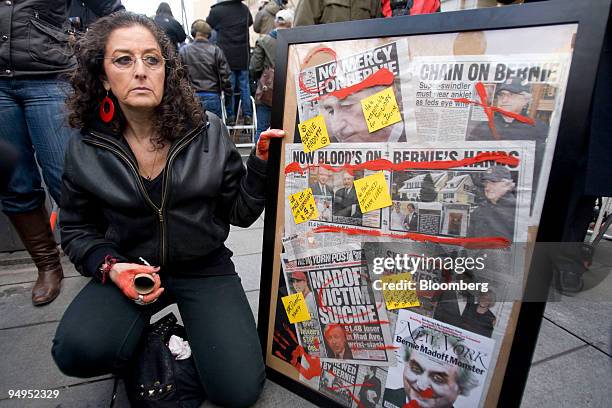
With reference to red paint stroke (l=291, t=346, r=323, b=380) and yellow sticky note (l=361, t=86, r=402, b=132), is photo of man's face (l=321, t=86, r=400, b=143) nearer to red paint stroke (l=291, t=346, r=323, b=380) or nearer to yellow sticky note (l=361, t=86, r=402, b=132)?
yellow sticky note (l=361, t=86, r=402, b=132)

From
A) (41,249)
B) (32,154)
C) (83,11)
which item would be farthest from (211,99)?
(41,249)

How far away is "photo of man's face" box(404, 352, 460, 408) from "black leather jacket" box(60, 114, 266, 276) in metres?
0.79

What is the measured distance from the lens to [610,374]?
1544 millimetres

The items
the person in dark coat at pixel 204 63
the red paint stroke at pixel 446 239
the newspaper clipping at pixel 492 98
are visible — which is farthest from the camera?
the person in dark coat at pixel 204 63

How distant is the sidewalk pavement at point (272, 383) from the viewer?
1474 millimetres

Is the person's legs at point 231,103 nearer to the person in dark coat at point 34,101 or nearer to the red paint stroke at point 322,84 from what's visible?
the person in dark coat at point 34,101

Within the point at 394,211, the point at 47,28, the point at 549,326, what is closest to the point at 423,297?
the point at 394,211

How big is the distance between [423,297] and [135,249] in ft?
3.67

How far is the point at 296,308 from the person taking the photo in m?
1.40

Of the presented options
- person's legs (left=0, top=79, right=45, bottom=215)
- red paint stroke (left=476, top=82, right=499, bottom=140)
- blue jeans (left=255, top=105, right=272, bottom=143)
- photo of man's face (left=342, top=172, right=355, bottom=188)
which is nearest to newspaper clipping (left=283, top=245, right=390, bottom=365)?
photo of man's face (left=342, top=172, right=355, bottom=188)

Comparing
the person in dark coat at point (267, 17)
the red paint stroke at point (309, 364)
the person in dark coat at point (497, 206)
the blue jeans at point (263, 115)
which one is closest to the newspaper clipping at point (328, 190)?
the person in dark coat at point (497, 206)

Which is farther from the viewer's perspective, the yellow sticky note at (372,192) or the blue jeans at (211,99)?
the blue jeans at (211,99)

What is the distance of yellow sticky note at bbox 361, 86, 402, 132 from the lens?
1.09m

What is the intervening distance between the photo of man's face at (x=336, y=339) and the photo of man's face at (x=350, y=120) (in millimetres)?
661
